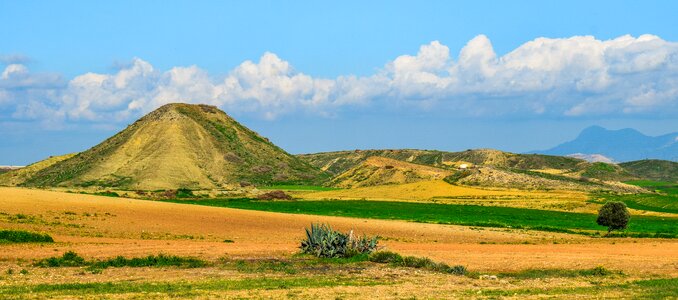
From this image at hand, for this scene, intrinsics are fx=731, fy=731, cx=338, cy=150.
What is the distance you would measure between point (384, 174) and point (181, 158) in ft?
132

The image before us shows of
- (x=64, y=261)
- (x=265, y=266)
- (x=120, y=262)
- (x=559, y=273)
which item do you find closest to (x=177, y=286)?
(x=265, y=266)

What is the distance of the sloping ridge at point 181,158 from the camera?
133925mm

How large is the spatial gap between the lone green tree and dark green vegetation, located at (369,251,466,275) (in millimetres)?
30437

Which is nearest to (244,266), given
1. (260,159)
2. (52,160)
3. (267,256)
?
(267,256)

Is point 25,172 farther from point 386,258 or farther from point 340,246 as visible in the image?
point 386,258

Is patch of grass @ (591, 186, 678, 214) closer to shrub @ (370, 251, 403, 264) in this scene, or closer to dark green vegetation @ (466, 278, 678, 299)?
shrub @ (370, 251, 403, 264)

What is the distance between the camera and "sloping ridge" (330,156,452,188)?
472 ft

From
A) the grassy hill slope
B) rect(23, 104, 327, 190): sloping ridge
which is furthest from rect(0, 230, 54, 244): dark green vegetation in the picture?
the grassy hill slope

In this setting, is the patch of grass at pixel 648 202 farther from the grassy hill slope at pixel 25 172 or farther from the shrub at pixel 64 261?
the grassy hill slope at pixel 25 172

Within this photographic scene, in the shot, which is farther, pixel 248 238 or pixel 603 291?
pixel 248 238

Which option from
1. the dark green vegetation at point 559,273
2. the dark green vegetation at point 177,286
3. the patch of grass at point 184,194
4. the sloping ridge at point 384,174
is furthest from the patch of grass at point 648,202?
the dark green vegetation at point 177,286

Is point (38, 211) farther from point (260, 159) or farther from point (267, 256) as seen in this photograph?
point (260, 159)

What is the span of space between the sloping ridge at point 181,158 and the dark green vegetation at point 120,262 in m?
94.3

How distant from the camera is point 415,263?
3091 cm
